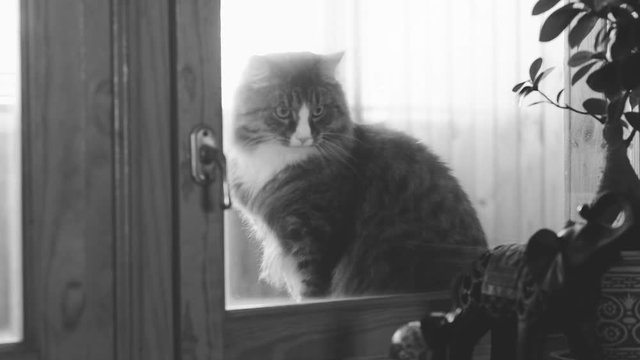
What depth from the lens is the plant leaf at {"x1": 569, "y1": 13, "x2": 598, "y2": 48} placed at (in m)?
1.43

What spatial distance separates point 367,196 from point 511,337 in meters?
0.34

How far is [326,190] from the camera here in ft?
5.00

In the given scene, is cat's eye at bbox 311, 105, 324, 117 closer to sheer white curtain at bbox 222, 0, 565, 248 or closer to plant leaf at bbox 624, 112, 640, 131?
sheer white curtain at bbox 222, 0, 565, 248

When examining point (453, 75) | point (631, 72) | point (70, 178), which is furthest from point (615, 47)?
point (70, 178)

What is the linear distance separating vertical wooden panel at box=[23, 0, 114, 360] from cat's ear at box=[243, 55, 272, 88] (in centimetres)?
24

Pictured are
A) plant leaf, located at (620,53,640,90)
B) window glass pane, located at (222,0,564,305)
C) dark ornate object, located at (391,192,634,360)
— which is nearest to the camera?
dark ornate object, located at (391,192,634,360)

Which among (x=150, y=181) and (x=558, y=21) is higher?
(x=558, y=21)

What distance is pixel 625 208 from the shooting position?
1291mm

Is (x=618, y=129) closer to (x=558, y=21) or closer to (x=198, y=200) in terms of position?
(x=558, y=21)

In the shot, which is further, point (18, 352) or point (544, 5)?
point (544, 5)

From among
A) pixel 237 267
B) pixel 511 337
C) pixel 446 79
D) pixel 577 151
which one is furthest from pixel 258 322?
pixel 577 151

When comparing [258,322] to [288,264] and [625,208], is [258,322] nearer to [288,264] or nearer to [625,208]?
[288,264]

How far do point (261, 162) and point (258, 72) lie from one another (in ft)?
0.49

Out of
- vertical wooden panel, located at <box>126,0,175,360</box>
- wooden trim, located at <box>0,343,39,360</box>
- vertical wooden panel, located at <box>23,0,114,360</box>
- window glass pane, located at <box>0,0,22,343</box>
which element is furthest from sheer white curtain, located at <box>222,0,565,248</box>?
wooden trim, located at <box>0,343,39,360</box>
